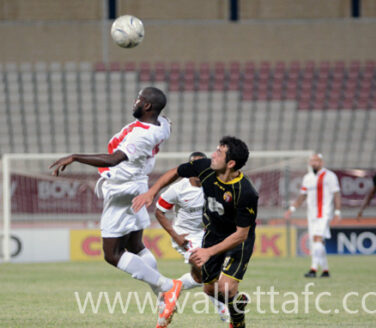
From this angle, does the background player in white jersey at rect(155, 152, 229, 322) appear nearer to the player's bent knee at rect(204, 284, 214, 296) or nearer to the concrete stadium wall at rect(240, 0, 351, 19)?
the player's bent knee at rect(204, 284, 214, 296)

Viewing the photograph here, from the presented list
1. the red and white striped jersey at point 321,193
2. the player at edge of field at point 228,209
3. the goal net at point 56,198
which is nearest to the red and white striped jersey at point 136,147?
the player at edge of field at point 228,209

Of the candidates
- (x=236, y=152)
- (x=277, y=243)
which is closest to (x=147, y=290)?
(x=236, y=152)

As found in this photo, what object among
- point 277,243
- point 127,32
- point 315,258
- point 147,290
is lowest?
point 277,243

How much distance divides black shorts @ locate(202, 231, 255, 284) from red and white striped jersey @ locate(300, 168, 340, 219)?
7.12 metres

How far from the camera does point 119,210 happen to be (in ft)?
22.5

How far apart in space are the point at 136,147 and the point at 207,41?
18.7 metres

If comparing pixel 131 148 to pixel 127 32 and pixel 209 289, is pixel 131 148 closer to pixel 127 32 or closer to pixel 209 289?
pixel 209 289

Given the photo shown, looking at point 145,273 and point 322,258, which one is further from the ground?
point 145,273

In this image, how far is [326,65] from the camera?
23781mm

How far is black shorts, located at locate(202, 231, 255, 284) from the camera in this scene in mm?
6066

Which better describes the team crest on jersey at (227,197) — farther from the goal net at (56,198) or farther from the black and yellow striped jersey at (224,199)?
the goal net at (56,198)

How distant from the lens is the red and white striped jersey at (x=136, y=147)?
21.5 feet

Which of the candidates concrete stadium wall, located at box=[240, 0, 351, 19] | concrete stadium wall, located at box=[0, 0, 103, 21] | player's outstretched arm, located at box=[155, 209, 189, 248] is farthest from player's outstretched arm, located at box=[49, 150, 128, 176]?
concrete stadium wall, located at box=[240, 0, 351, 19]

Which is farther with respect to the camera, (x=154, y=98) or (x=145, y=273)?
(x=154, y=98)
